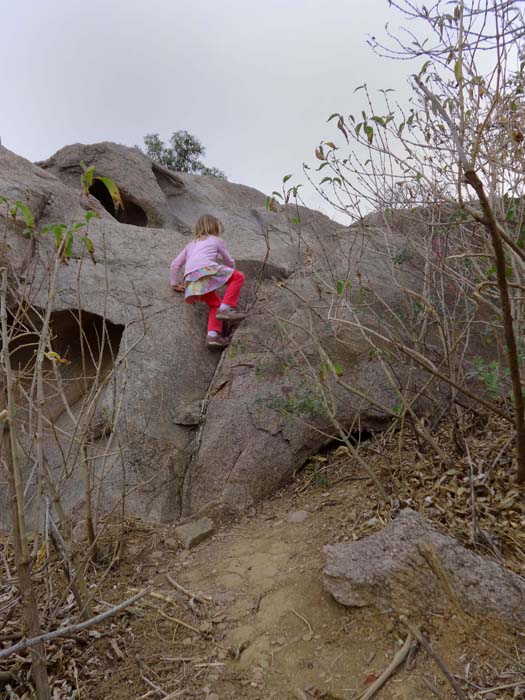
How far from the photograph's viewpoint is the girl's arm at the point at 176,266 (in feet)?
17.0

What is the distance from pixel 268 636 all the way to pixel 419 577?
69cm

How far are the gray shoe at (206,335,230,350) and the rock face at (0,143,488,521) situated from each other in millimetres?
78

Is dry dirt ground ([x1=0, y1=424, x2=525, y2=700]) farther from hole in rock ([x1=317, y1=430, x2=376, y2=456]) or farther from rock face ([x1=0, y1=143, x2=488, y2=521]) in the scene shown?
hole in rock ([x1=317, y1=430, x2=376, y2=456])

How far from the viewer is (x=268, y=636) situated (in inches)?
93.6

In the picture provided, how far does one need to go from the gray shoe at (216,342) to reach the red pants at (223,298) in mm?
66

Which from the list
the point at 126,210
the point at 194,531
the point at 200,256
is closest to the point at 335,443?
the point at 194,531

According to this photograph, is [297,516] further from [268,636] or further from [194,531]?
[268,636]

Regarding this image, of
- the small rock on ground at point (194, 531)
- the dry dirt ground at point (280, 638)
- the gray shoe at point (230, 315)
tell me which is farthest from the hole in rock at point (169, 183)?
the dry dirt ground at point (280, 638)

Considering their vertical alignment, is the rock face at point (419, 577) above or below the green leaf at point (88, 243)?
below

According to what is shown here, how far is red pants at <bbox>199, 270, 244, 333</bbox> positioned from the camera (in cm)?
481

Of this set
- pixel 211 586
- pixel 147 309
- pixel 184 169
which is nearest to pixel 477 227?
pixel 211 586

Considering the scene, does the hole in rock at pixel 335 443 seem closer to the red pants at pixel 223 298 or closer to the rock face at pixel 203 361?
the rock face at pixel 203 361

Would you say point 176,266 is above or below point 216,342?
above

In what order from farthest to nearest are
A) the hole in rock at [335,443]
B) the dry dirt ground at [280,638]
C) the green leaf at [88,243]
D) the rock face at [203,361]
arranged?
the hole in rock at [335,443] → the rock face at [203,361] → the green leaf at [88,243] → the dry dirt ground at [280,638]
